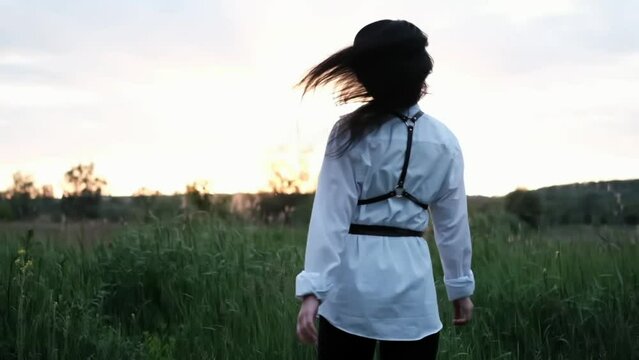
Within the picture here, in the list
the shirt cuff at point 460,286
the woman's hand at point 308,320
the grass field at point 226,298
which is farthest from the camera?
the grass field at point 226,298

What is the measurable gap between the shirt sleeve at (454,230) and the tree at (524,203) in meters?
10.2

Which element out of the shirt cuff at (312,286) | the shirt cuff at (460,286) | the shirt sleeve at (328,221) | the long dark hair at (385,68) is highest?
the long dark hair at (385,68)

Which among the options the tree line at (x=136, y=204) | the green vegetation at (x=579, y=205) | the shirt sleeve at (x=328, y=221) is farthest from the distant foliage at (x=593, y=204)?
the shirt sleeve at (x=328, y=221)

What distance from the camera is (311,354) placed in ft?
16.7

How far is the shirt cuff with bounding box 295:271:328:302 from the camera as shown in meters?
2.91

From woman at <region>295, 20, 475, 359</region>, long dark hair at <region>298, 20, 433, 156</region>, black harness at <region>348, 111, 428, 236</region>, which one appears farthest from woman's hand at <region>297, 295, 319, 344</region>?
long dark hair at <region>298, 20, 433, 156</region>

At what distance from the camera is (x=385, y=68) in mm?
3121

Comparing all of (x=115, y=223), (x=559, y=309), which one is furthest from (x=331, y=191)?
(x=115, y=223)

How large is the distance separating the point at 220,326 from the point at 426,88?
2971mm

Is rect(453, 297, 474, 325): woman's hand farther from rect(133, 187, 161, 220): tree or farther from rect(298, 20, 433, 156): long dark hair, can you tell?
rect(133, 187, 161, 220): tree

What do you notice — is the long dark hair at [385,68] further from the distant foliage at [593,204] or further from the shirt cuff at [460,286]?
the distant foliage at [593,204]

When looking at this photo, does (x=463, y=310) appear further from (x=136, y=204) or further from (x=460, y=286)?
(x=136, y=204)

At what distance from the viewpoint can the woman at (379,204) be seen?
9.84 feet

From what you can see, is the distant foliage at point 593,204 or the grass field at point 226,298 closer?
the grass field at point 226,298
